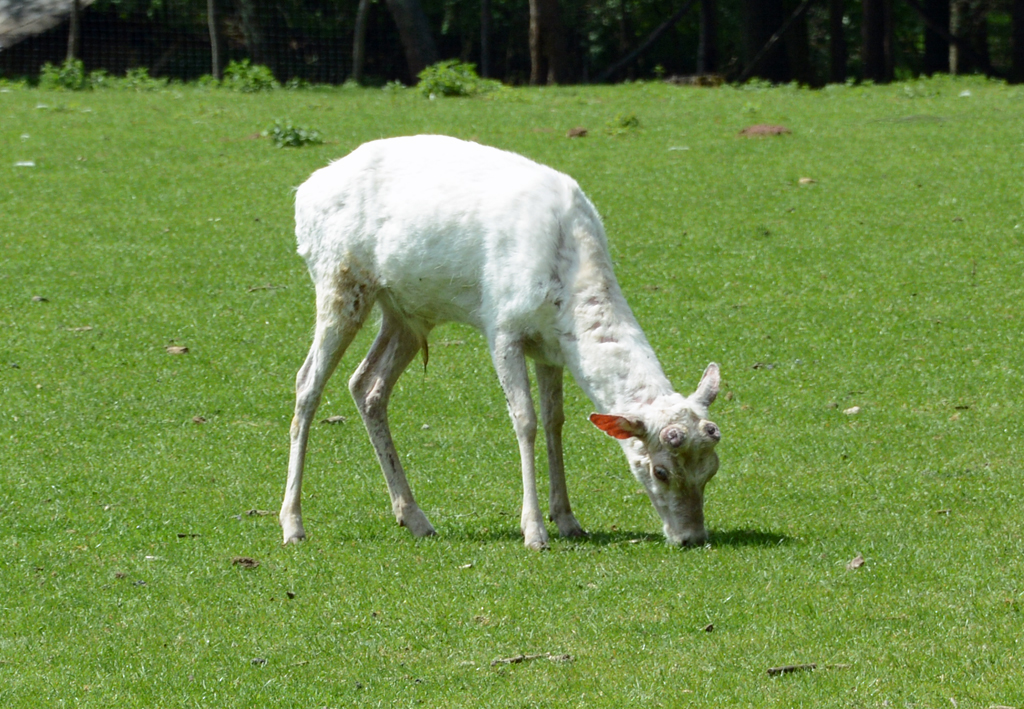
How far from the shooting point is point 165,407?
35.4 feet

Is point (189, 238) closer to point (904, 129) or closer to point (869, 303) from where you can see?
point (869, 303)

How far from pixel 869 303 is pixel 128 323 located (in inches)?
270

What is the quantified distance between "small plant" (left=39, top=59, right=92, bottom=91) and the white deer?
17319 mm

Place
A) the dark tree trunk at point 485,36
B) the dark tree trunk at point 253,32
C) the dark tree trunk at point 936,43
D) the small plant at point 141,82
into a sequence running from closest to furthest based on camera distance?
the small plant at point 141,82 < the dark tree trunk at point 253,32 < the dark tree trunk at point 485,36 < the dark tree trunk at point 936,43

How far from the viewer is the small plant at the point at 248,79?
24781 millimetres

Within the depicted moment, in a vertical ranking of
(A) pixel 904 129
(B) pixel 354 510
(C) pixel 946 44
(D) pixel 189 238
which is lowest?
(B) pixel 354 510

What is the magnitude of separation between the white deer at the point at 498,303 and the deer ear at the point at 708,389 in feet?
0.04

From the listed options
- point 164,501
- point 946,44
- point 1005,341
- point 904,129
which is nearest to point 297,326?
point 164,501

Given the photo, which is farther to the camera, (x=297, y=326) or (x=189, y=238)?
(x=189, y=238)

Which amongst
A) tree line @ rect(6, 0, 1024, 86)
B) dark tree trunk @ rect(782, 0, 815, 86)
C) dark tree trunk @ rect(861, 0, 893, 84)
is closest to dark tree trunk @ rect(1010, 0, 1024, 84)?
tree line @ rect(6, 0, 1024, 86)

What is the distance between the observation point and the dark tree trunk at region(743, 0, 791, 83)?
28.5 m

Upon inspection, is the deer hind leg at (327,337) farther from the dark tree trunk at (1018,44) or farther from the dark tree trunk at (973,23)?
the dark tree trunk at (973,23)

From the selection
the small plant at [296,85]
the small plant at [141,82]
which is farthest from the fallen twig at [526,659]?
the small plant at [296,85]

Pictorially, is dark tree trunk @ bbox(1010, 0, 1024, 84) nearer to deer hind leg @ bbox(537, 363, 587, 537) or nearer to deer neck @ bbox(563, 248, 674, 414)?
deer hind leg @ bbox(537, 363, 587, 537)
